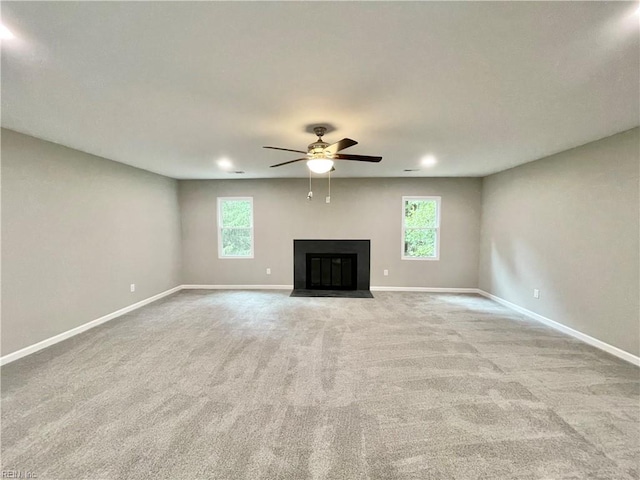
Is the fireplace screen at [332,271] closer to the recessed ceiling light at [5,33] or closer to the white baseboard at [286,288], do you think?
the white baseboard at [286,288]

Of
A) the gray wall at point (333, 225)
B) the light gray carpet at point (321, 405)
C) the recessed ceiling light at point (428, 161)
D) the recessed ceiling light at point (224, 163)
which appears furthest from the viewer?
A: the gray wall at point (333, 225)

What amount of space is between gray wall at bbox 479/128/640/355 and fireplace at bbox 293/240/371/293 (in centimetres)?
263

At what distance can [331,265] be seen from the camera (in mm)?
5953

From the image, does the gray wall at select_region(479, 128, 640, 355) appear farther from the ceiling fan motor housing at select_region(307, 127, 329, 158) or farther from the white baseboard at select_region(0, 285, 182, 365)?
the white baseboard at select_region(0, 285, 182, 365)

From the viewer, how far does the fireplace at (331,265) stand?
5.89 m

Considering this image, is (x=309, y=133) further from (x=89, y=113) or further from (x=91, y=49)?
(x=89, y=113)

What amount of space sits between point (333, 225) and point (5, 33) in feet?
16.3

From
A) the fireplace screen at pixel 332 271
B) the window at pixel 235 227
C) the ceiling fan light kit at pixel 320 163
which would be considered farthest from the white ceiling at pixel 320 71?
the fireplace screen at pixel 332 271

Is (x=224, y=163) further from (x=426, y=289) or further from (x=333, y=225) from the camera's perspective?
(x=426, y=289)

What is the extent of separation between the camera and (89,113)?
7.77 feet

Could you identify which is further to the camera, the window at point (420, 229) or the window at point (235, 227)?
the window at point (235, 227)

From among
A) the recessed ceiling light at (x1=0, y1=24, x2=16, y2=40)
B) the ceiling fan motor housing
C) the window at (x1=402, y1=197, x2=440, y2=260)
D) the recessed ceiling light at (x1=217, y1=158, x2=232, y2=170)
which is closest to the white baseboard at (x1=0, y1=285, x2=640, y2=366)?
the window at (x1=402, y1=197, x2=440, y2=260)

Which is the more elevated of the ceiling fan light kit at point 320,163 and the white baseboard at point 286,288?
the ceiling fan light kit at point 320,163

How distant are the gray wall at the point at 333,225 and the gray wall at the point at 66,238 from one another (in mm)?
1095
